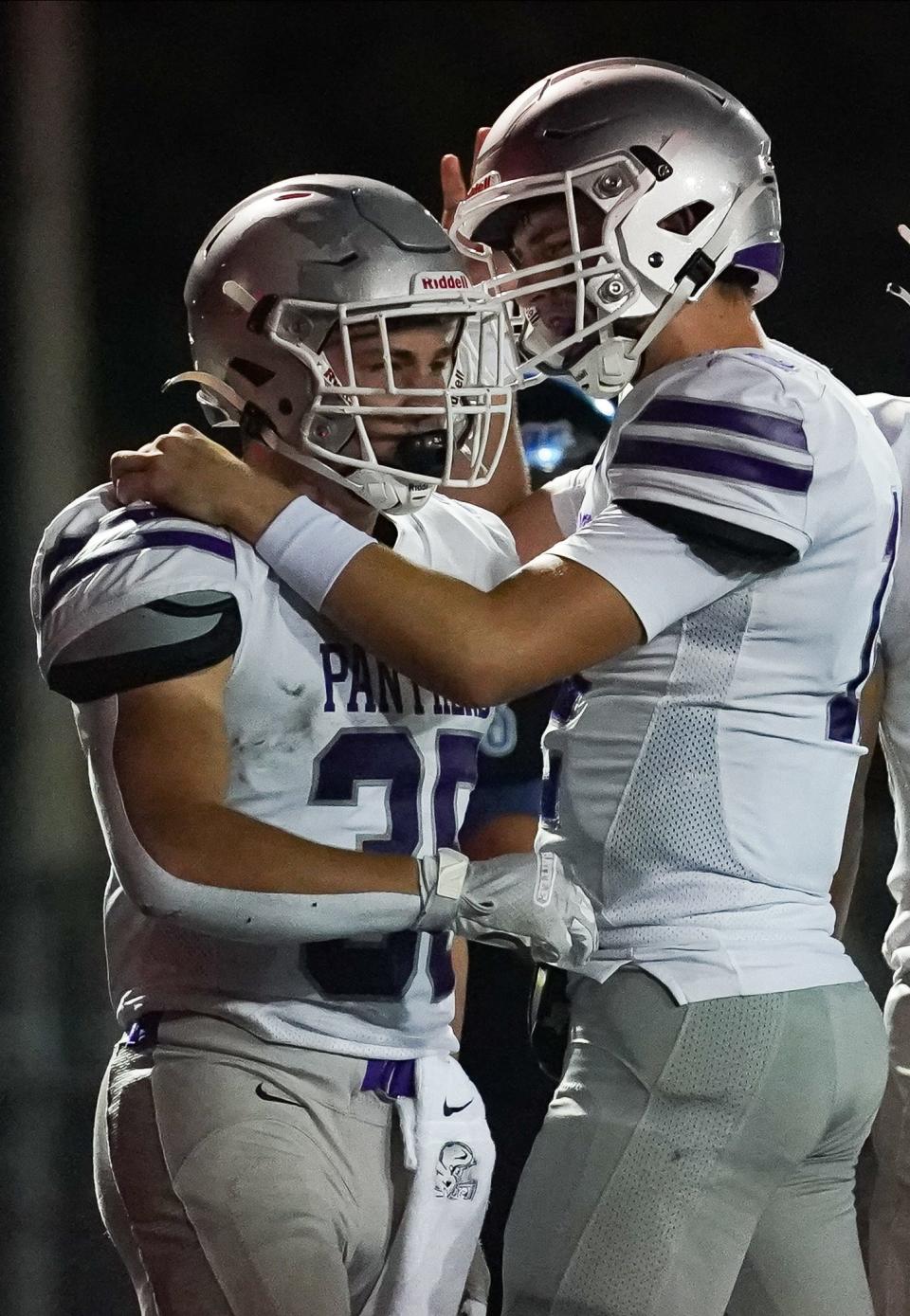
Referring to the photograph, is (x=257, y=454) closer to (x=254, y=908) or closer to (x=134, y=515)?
(x=134, y=515)

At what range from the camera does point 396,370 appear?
1656 millimetres

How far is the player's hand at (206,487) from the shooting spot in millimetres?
1514

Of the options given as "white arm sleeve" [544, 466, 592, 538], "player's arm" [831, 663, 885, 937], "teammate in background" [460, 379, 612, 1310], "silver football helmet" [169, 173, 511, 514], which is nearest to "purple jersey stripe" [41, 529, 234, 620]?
"silver football helmet" [169, 173, 511, 514]

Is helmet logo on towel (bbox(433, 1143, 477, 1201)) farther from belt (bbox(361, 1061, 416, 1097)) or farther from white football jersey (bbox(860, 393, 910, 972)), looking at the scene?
white football jersey (bbox(860, 393, 910, 972))

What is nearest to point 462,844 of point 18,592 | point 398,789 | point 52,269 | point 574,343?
point 398,789

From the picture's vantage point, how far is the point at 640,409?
1575mm

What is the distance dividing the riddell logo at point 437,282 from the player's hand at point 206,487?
0.82 ft

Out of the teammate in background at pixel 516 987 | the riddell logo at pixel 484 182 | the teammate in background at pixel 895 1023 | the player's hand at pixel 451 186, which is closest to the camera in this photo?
the riddell logo at pixel 484 182

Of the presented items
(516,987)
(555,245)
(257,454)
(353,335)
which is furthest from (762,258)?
(516,987)

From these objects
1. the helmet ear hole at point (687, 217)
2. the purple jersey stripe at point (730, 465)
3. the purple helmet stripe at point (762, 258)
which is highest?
the helmet ear hole at point (687, 217)

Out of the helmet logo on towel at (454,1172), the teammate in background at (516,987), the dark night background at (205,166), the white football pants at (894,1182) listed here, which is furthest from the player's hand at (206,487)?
the dark night background at (205,166)

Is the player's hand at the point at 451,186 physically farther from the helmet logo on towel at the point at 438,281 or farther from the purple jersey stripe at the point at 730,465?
the purple jersey stripe at the point at 730,465

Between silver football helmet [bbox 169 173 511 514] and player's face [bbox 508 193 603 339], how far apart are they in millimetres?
57

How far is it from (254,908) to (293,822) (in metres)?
0.14
